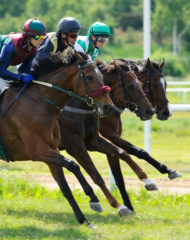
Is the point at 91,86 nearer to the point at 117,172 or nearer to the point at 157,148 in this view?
the point at 117,172

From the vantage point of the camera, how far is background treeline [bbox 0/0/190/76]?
39.5 metres

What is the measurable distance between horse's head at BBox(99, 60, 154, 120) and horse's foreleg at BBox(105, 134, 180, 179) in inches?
15.5

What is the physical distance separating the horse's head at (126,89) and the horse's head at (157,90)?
1.16ft

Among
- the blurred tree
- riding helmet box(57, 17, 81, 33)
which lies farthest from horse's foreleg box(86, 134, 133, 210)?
the blurred tree

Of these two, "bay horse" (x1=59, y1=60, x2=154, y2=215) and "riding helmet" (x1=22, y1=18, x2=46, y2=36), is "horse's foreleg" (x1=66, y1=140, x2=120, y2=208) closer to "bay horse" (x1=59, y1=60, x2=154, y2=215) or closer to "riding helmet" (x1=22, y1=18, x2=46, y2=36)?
"bay horse" (x1=59, y1=60, x2=154, y2=215)

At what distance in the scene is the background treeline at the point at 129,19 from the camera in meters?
39.5

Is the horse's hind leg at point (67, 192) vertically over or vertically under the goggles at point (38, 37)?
under

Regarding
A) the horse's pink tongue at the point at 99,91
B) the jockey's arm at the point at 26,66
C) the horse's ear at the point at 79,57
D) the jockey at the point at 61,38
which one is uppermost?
the jockey at the point at 61,38

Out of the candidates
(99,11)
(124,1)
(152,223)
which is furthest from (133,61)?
(124,1)

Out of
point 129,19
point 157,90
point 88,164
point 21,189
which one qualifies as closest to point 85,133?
point 88,164

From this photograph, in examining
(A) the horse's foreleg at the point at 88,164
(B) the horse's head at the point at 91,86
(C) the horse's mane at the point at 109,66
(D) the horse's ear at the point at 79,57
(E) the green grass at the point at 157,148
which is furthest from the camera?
(E) the green grass at the point at 157,148

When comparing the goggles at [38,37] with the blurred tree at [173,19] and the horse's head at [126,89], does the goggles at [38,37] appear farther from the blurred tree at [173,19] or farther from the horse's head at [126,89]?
the blurred tree at [173,19]

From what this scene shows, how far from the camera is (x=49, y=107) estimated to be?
18.5 ft

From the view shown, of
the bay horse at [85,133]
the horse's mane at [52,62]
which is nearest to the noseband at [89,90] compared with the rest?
the horse's mane at [52,62]
